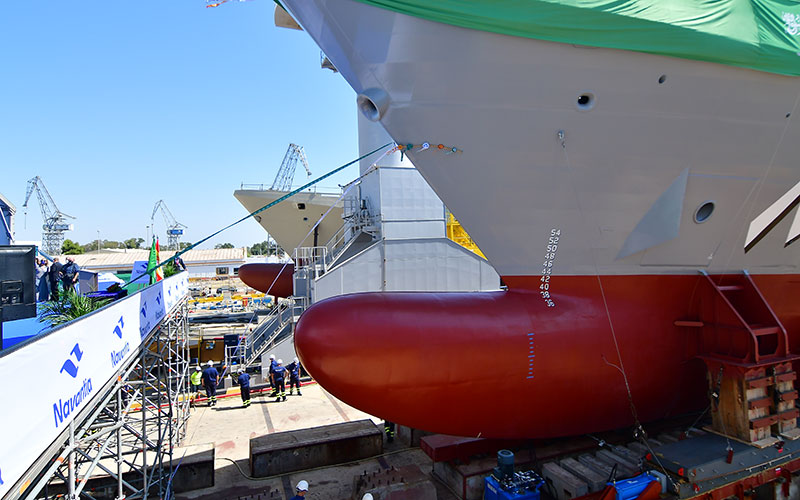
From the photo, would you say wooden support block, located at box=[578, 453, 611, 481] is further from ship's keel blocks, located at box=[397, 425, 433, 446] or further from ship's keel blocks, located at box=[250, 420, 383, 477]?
ship's keel blocks, located at box=[250, 420, 383, 477]

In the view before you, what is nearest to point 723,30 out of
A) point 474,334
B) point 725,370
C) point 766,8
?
point 766,8

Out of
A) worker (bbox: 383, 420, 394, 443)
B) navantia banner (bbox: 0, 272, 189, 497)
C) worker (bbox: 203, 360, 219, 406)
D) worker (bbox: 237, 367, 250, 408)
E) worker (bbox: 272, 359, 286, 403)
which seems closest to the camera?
navantia banner (bbox: 0, 272, 189, 497)

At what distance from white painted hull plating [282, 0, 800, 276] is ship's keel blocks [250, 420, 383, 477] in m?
3.90

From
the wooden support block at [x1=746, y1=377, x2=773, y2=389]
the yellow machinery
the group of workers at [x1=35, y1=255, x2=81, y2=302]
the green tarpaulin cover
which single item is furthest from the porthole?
the group of workers at [x1=35, y1=255, x2=81, y2=302]

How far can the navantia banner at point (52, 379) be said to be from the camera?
7.70 ft

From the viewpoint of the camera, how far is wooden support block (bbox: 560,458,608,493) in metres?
5.13

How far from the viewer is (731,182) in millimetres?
5730

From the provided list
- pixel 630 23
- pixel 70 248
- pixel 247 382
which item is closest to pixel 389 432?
pixel 247 382

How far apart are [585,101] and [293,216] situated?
683 inches

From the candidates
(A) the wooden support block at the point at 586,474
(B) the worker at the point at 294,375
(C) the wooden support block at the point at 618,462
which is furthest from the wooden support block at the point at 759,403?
(B) the worker at the point at 294,375

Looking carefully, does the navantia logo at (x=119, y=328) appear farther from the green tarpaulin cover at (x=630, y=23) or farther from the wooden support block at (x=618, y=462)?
the wooden support block at (x=618, y=462)

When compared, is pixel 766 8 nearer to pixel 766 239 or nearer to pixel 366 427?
pixel 766 239

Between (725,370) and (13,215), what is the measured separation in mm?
18636

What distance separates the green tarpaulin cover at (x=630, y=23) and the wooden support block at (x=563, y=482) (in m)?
5.01
